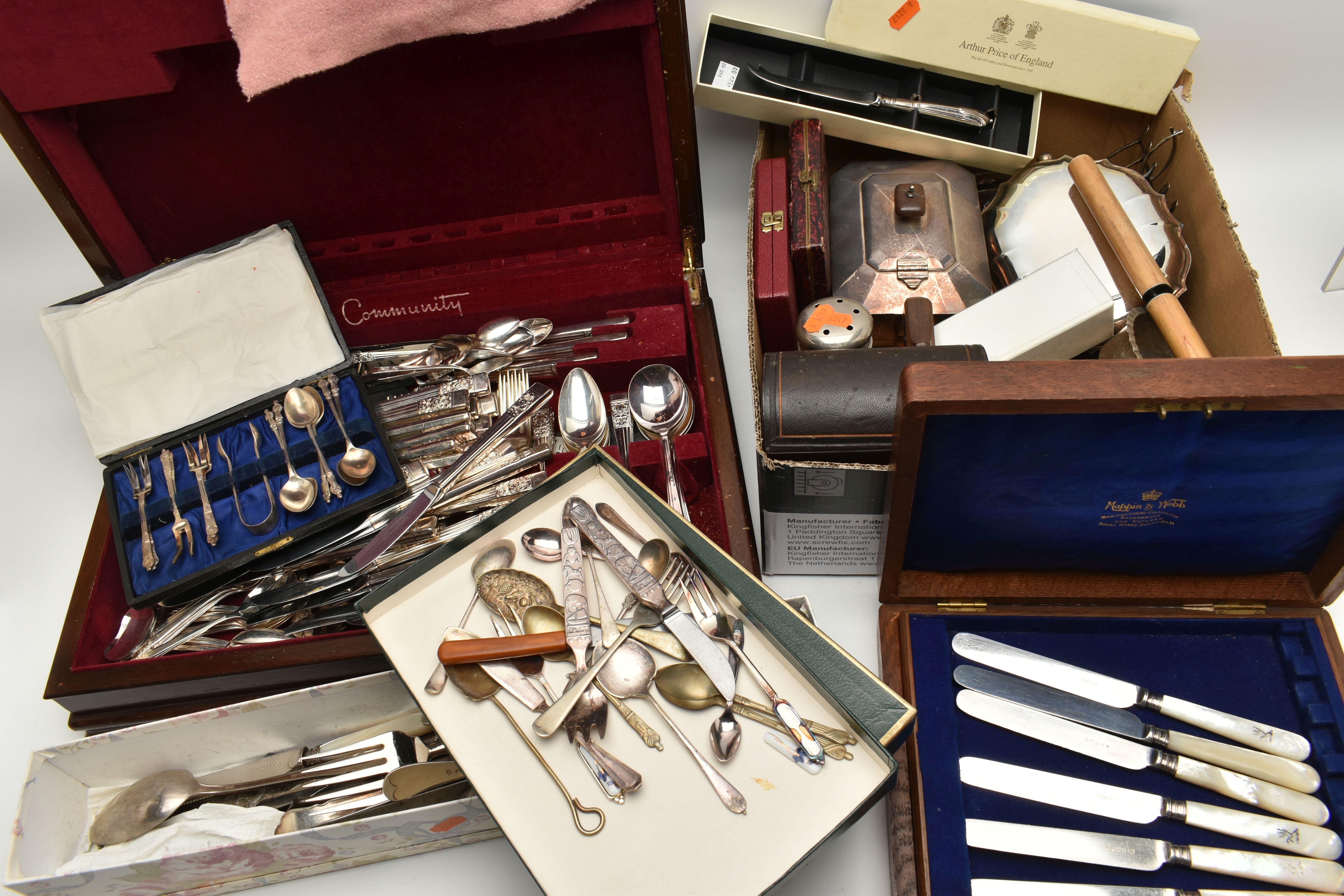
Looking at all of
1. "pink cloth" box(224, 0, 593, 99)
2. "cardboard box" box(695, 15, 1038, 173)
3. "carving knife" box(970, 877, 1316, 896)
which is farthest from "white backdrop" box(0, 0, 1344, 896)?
"pink cloth" box(224, 0, 593, 99)

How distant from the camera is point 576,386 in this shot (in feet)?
4.86

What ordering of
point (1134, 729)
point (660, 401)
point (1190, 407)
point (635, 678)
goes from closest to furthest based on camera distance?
point (1190, 407) → point (635, 678) → point (1134, 729) → point (660, 401)

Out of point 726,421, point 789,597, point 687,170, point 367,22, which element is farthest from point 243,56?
point 789,597

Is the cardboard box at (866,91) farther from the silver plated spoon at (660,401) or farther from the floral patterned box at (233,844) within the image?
the floral patterned box at (233,844)

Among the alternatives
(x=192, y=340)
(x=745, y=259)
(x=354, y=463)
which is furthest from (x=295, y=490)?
(x=745, y=259)

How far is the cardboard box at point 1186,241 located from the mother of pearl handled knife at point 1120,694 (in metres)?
0.24

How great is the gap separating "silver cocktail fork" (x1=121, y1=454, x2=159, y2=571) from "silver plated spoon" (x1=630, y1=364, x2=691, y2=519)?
0.83 meters

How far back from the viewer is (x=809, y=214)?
1.49m

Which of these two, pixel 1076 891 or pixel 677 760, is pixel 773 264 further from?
pixel 1076 891

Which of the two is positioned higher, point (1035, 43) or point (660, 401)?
point (1035, 43)

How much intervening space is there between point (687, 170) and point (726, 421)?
45 centimetres

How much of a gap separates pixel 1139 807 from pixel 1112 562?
0.33 meters

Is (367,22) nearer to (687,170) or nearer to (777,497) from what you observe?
(687,170)

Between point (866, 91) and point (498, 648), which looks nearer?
point (498, 648)
